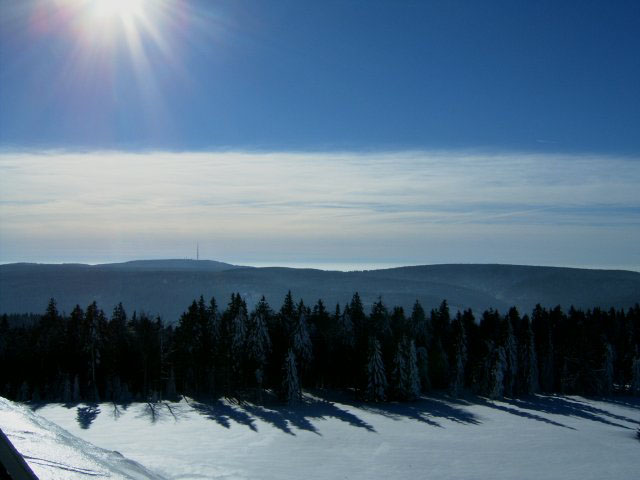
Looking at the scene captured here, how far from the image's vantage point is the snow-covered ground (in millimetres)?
34812

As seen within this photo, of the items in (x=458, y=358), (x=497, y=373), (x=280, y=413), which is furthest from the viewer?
(x=458, y=358)

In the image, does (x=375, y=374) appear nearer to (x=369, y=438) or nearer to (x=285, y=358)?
(x=285, y=358)

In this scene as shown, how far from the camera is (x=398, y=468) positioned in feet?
117

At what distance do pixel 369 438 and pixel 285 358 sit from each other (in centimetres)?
1998

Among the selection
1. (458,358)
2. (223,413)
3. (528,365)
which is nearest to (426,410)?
(458,358)

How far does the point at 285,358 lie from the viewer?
62875 mm

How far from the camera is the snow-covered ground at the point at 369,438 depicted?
114ft

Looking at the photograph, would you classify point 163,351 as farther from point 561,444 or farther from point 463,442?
point 561,444

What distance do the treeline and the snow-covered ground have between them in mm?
4579

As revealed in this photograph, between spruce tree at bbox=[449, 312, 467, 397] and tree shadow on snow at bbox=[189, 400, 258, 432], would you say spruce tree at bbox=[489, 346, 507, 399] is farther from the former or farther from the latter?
tree shadow on snow at bbox=[189, 400, 258, 432]

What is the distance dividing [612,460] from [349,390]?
37.5 m

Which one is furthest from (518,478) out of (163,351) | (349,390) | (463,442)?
(163,351)

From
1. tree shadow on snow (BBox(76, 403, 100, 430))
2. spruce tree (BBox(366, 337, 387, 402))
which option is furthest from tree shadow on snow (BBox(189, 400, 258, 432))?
spruce tree (BBox(366, 337, 387, 402))

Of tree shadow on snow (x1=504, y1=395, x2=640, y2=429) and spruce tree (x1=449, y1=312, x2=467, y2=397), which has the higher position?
spruce tree (x1=449, y1=312, x2=467, y2=397)
